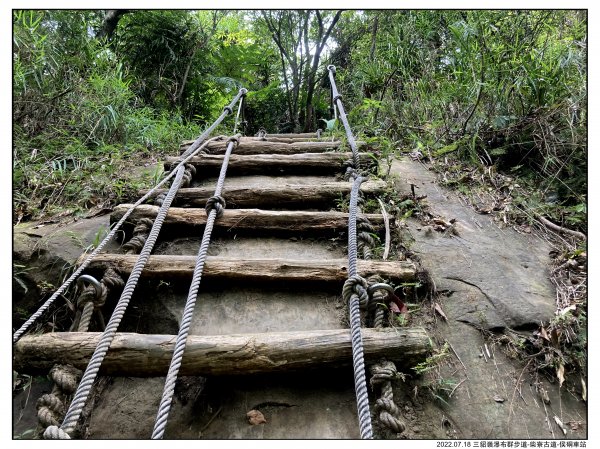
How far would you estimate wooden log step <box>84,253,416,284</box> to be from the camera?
155 centimetres

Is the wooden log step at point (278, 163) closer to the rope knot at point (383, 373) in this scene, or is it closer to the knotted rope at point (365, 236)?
the knotted rope at point (365, 236)

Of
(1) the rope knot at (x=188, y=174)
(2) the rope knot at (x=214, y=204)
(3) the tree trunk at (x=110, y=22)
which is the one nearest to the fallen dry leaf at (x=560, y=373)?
(2) the rope knot at (x=214, y=204)

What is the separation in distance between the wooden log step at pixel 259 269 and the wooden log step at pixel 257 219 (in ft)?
1.22

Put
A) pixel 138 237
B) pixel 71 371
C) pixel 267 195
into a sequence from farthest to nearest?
pixel 267 195, pixel 138 237, pixel 71 371

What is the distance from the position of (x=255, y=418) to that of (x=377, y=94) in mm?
4368

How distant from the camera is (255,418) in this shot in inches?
43.8

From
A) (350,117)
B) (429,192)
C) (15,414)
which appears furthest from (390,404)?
(350,117)

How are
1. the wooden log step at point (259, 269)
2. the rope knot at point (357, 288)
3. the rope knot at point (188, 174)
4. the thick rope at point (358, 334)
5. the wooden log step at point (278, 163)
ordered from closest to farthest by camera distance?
the thick rope at point (358, 334) < the rope knot at point (357, 288) < the wooden log step at point (259, 269) < the rope knot at point (188, 174) < the wooden log step at point (278, 163)

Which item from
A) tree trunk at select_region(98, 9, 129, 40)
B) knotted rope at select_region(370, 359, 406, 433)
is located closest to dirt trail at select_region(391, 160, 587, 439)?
knotted rope at select_region(370, 359, 406, 433)

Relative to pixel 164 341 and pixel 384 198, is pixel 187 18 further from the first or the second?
pixel 164 341

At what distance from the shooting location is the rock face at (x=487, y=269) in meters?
1.44

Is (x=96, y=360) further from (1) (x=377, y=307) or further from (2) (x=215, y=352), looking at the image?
(1) (x=377, y=307)

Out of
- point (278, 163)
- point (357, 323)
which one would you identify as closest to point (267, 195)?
point (278, 163)

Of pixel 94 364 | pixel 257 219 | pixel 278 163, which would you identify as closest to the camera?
pixel 94 364
